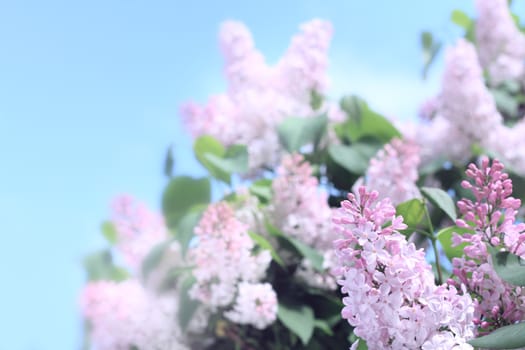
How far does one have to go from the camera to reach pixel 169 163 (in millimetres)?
1554

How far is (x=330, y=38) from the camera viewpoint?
155 cm

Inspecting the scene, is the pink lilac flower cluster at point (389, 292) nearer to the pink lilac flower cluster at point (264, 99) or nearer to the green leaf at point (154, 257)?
the green leaf at point (154, 257)

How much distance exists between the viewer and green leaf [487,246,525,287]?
0.59 metres

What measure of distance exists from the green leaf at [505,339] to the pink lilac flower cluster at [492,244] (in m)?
0.05

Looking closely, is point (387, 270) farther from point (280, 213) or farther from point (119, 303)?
point (119, 303)

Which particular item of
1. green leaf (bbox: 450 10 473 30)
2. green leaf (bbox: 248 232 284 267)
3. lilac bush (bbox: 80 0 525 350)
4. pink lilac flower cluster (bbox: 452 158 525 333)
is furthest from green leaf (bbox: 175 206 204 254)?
green leaf (bbox: 450 10 473 30)

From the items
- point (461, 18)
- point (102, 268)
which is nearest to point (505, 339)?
point (102, 268)

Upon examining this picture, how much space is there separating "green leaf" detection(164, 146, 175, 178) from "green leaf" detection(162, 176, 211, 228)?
0.07 meters

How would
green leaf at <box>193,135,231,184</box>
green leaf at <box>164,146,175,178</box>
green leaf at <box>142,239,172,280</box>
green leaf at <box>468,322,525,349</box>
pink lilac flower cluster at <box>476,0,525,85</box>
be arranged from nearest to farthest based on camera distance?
green leaf at <box>468,322,525,349</box> < green leaf at <box>142,239,172,280</box> < green leaf at <box>193,135,231,184</box> < green leaf at <box>164,146,175,178</box> < pink lilac flower cluster at <box>476,0,525,85</box>

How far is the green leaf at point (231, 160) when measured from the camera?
135 centimetres

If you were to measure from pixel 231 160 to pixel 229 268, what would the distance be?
1.21 feet

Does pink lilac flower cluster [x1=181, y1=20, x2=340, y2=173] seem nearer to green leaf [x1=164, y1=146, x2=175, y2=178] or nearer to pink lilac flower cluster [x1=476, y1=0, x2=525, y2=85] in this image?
green leaf [x1=164, y1=146, x2=175, y2=178]

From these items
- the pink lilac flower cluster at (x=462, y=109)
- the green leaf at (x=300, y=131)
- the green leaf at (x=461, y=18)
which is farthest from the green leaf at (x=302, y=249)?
the green leaf at (x=461, y=18)

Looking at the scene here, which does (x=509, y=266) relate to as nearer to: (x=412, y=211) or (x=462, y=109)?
(x=412, y=211)
